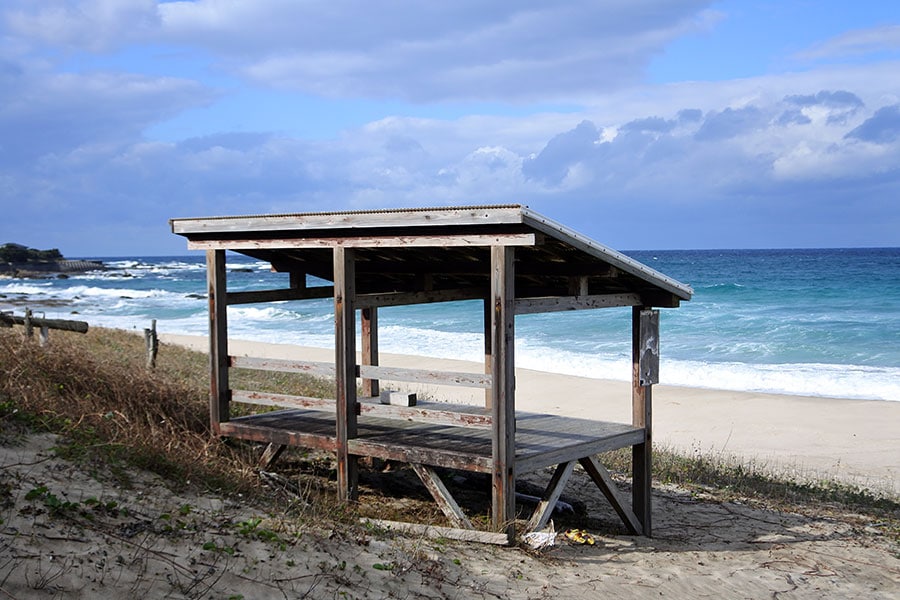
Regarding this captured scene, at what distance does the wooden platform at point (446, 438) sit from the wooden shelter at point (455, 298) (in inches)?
0.6

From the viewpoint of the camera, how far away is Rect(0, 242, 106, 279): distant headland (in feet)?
276

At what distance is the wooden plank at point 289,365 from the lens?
8.46 meters

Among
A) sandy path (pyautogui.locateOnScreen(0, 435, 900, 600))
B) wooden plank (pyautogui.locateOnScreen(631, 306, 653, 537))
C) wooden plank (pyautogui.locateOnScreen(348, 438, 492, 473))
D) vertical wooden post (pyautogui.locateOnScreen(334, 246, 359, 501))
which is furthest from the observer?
wooden plank (pyautogui.locateOnScreen(631, 306, 653, 537))

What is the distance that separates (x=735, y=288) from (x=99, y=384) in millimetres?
53114

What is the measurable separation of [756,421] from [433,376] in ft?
39.1

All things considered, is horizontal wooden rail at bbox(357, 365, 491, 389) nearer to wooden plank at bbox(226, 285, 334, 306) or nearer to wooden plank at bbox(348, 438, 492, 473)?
wooden plank at bbox(348, 438, 492, 473)

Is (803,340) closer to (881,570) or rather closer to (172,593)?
(881,570)

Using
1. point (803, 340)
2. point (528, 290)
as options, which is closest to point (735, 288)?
point (803, 340)

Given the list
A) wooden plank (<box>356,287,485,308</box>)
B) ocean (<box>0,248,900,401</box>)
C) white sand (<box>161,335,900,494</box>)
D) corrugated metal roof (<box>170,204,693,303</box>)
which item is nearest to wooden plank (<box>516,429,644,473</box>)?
corrugated metal roof (<box>170,204,693,303</box>)

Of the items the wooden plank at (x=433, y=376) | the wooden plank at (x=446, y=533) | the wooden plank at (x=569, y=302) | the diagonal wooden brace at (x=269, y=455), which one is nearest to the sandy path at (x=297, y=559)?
the wooden plank at (x=446, y=533)

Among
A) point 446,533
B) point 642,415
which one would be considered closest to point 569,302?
point 642,415

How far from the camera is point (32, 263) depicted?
296 feet

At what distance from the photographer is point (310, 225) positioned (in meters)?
8.13

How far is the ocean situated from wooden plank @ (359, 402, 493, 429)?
16.5 metres
